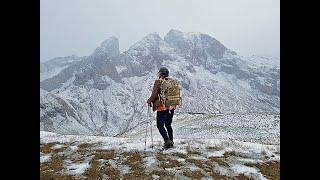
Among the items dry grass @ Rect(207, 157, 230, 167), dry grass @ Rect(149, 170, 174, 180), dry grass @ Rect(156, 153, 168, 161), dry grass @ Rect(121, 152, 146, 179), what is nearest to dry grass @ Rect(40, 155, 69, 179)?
dry grass @ Rect(121, 152, 146, 179)

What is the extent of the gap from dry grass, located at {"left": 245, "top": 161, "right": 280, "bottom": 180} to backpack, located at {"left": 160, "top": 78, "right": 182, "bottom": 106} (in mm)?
3886

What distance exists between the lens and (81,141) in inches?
822

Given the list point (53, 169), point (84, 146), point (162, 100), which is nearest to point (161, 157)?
point (162, 100)

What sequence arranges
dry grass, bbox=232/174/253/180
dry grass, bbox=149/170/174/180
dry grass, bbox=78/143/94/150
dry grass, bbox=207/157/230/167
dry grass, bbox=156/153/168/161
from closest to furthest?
dry grass, bbox=149/170/174/180, dry grass, bbox=232/174/253/180, dry grass, bbox=207/157/230/167, dry grass, bbox=156/153/168/161, dry grass, bbox=78/143/94/150

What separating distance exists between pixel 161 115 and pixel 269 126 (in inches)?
830

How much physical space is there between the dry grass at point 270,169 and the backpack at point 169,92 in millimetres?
3886

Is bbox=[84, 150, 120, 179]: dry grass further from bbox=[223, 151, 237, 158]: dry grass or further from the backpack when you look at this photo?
bbox=[223, 151, 237, 158]: dry grass

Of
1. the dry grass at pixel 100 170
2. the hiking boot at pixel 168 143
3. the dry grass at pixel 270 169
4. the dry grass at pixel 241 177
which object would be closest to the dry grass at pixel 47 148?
the dry grass at pixel 100 170

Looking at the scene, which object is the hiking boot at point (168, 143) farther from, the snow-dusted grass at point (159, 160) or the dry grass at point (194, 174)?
the dry grass at point (194, 174)

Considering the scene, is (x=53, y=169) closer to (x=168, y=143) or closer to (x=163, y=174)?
(x=163, y=174)

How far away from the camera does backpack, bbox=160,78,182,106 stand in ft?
55.0

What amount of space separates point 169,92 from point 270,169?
4831mm
